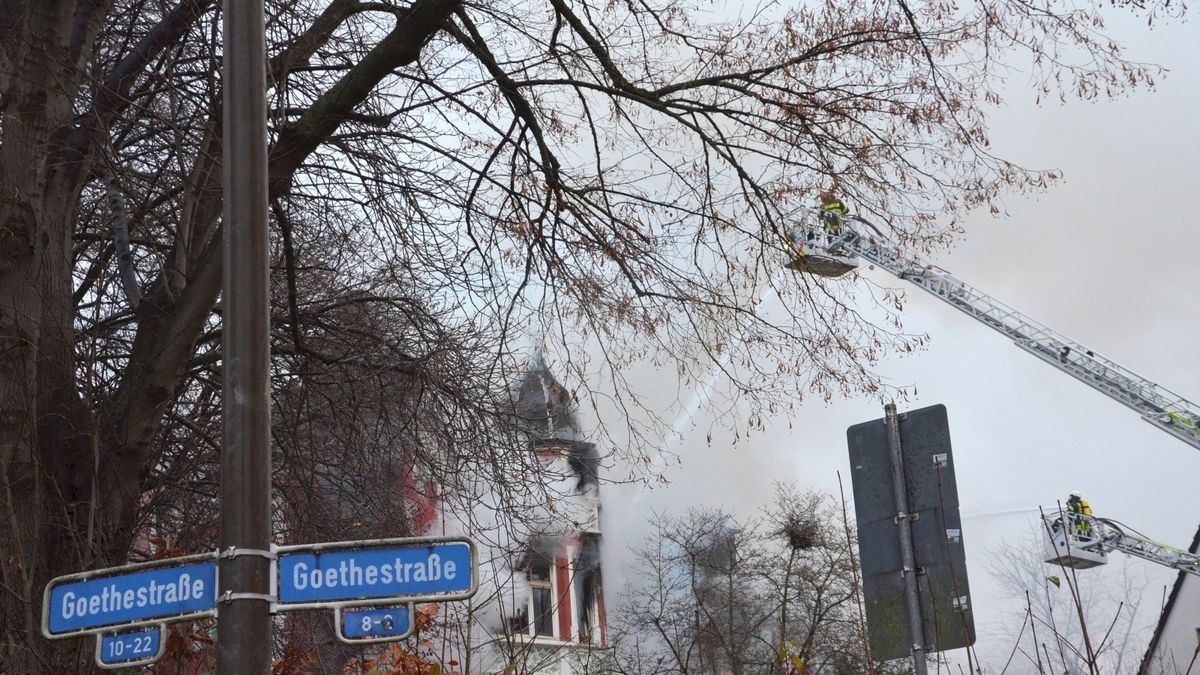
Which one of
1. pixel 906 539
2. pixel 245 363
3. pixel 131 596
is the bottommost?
pixel 131 596

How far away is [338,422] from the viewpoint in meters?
10.4

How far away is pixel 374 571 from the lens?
13.2ft

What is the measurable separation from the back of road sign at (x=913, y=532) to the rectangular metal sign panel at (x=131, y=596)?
258 centimetres

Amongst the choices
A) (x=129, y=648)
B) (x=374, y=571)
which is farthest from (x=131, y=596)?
(x=374, y=571)

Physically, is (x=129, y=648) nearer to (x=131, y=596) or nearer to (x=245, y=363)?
(x=131, y=596)

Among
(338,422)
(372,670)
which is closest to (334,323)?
(338,422)

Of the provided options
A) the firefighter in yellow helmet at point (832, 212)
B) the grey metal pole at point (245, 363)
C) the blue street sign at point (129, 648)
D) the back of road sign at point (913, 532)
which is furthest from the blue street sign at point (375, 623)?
the firefighter in yellow helmet at point (832, 212)

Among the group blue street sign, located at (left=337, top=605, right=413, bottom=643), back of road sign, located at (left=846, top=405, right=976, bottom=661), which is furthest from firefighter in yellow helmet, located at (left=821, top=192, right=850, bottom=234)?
blue street sign, located at (left=337, top=605, right=413, bottom=643)

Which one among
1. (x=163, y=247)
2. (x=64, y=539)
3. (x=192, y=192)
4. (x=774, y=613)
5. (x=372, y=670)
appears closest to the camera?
(x=372, y=670)

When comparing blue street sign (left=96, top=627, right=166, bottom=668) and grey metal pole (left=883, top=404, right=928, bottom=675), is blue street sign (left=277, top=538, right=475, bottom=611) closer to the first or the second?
blue street sign (left=96, top=627, right=166, bottom=668)

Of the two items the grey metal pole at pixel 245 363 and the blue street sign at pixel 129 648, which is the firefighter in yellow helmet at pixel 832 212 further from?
the blue street sign at pixel 129 648

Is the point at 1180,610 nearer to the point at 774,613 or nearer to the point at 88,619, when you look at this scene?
the point at 774,613

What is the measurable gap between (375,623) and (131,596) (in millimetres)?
777

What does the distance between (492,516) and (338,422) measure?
1.44 meters
